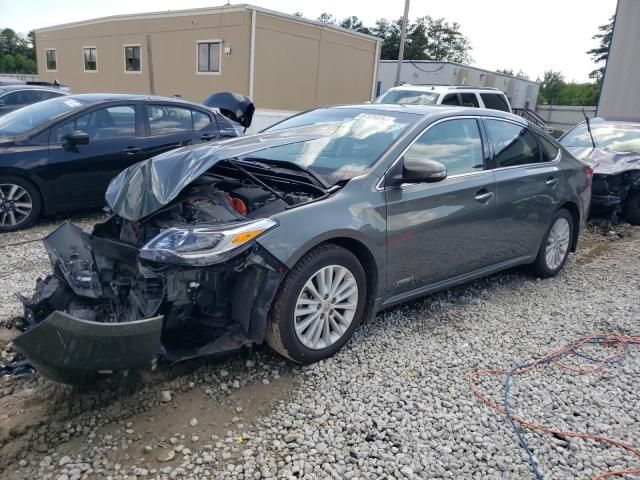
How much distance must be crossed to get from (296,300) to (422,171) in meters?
1.22

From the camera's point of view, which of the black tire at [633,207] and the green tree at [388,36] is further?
the green tree at [388,36]

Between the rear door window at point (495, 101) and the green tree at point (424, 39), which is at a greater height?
the green tree at point (424, 39)

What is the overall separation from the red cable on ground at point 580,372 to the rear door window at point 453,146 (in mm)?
Answer: 1492

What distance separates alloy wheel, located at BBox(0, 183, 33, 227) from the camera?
5703mm

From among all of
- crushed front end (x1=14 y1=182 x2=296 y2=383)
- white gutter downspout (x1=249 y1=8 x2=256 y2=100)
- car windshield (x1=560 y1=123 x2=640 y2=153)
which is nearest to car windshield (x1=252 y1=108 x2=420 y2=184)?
crushed front end (x1=14 y1=182 x2=296 y2=383)

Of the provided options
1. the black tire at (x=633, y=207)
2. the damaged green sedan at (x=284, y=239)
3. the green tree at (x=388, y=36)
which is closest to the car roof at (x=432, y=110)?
the damaged green sedan at (x=284, y=239)

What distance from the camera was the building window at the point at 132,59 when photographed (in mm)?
22484

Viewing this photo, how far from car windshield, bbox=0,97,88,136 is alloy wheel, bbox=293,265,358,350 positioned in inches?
179

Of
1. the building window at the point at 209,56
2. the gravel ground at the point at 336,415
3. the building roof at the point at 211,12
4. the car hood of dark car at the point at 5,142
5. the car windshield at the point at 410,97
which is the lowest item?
the gravel ground at the point at 336,415

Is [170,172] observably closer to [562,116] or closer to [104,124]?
[104,124]

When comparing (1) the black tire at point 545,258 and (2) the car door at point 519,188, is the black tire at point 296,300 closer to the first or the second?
(2) the car door at point 519,188

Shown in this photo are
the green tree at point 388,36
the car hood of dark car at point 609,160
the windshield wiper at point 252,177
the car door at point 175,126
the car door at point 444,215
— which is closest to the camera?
the windshield wiper at point 252,177

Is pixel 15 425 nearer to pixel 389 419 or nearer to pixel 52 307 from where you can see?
pixel 52 307

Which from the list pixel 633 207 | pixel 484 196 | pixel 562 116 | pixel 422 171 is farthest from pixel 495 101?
pixel 562 116
